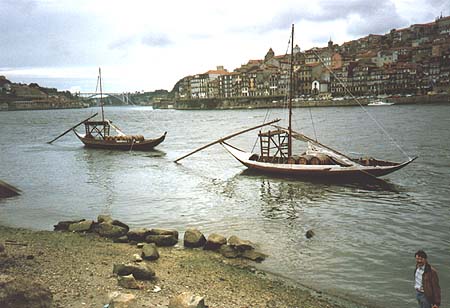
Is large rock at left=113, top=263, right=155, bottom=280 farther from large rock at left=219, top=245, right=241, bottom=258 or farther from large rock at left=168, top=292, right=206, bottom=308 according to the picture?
large rock at left=219, top=245, right=241, bottom=258

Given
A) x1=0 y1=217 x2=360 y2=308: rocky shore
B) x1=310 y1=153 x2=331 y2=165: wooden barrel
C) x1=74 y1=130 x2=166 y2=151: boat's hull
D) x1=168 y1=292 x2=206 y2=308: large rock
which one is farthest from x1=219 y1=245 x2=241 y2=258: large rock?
x1=74 y1=130 x2=166 y2=151: boat's hull

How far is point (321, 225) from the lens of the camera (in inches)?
705

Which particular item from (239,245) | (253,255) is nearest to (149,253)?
(239,245)

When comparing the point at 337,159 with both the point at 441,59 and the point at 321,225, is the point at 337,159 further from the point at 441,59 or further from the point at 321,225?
the point at 441,59

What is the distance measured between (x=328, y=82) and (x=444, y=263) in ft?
535

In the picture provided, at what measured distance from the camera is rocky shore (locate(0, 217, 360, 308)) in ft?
28.2

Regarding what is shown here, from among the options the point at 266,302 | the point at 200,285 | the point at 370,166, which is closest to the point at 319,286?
the point at 266,302

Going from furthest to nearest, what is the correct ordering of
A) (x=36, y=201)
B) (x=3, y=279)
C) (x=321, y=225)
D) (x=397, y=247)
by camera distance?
1. (x=36, y=201)
2. (x=321, y=225)
3. (x=397, y=247)
4. (x=3, y=279)

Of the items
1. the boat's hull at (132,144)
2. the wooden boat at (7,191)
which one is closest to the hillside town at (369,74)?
the boat's hull at (132,144)

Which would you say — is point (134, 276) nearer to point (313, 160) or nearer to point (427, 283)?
point (427, 283)

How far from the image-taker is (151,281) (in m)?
10.7

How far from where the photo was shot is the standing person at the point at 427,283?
7.70 meters

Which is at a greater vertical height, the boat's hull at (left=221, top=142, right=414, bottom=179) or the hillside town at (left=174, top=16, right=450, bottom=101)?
the hillside town at (left=174, top=16, right=450, bottom=101)

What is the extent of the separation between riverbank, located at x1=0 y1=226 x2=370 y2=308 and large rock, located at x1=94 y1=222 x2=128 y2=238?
0.61 metres
